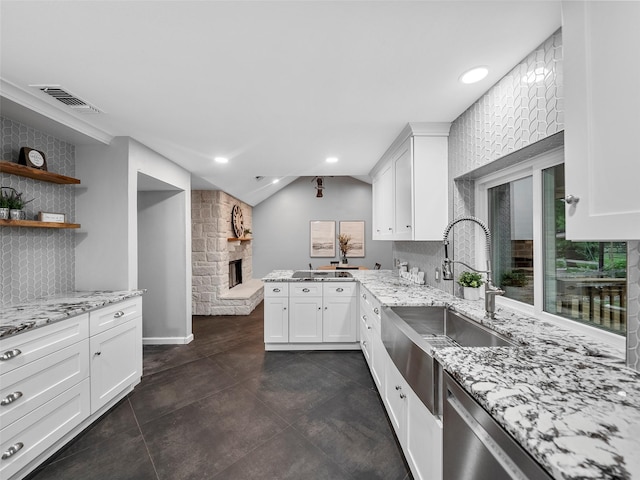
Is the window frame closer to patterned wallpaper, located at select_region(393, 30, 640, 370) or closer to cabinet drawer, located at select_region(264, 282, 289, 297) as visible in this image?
patterned wallpaper, located at select_region(393, 30, 640, 370)

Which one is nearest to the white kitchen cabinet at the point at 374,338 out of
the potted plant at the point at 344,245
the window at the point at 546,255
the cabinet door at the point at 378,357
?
the cabinet door at the point at 378,357

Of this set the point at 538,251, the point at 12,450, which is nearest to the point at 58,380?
the point at 12,450

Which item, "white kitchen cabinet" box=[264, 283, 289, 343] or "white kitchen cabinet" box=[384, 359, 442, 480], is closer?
"white kitchen cabinet" box=[384, 359, 442, 480]

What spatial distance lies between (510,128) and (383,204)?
1.80 m

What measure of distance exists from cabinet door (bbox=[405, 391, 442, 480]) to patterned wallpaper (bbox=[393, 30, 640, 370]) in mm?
775

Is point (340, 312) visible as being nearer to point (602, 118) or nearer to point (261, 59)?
point (261, 59)

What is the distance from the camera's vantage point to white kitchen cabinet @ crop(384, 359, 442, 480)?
3.65 ft

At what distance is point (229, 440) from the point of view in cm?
176

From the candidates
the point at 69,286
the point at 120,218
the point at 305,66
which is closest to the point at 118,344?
the point at 69,286

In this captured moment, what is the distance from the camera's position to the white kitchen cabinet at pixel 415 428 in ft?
3.65

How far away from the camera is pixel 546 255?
5.22ft

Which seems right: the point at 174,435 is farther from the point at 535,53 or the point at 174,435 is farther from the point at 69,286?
the point at 535,53

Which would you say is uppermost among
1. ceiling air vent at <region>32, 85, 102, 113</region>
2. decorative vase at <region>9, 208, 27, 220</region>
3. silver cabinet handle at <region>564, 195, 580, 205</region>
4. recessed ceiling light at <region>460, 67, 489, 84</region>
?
recessed ceiling light at <region>460, 67, 489, 84</region>

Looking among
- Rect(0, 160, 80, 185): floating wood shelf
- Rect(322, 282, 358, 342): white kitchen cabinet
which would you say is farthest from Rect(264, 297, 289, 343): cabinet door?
Answer: Rect(0, 160, 80, 185): floating wood shelf
